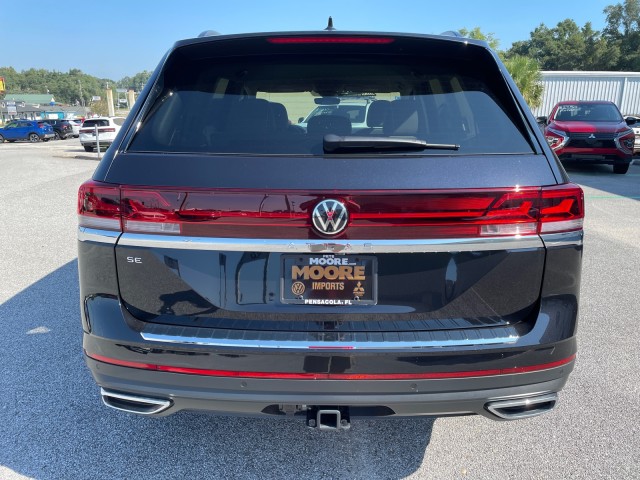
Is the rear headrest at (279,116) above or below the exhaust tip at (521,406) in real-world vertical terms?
above

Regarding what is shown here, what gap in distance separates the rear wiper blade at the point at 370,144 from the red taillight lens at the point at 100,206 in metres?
0.81

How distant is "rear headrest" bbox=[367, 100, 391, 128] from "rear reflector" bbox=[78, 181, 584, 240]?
0.55m

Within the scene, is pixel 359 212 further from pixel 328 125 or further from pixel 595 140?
pixel 595 140

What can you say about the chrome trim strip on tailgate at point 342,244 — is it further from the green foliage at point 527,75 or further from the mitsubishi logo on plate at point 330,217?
the green foliage at point 527,75

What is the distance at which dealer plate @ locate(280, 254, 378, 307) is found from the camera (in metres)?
1.87

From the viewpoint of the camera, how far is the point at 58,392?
311cm

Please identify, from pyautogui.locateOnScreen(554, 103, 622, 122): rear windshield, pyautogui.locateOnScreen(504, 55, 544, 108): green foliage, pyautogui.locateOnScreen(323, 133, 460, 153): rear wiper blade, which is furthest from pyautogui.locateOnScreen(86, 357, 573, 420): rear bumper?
pyautogui.locateOnScreen(504, 55, 544, 108): green foliage

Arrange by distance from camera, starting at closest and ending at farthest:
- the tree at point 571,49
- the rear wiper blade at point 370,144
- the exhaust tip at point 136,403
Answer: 1. the rear wiper blade at point 370,144
2. the exhaust tip at point 136,403
3. the tree at point 571,49

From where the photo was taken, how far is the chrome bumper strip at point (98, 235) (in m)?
1.96

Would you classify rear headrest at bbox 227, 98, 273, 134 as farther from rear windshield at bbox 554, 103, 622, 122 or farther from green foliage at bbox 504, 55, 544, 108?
green foliage at bbox 504, 55, 544, 108

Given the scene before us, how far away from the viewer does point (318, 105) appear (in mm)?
2381

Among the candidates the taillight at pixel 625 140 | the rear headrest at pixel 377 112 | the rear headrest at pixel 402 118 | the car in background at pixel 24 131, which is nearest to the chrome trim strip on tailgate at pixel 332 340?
the rear headrest at pixel 402 118

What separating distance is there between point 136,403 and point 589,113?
587 inches

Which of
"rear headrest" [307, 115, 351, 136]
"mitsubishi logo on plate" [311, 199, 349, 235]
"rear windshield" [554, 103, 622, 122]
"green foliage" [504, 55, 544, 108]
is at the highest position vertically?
"green foliage" [504, 55, 544, 108]
